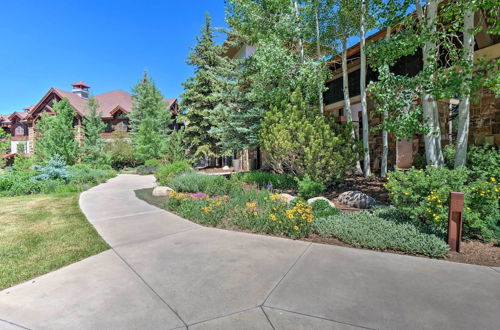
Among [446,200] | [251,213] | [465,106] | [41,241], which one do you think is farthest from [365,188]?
[41,241]

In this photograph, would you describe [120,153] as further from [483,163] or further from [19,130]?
[483,163]

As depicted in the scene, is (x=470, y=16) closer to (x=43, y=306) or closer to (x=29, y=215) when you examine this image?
(x=43, y=306)

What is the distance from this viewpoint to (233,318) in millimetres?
2361

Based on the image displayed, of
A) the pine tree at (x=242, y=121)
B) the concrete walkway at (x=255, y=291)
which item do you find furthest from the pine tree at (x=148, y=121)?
the concrete walkway at (x=255, y=291)

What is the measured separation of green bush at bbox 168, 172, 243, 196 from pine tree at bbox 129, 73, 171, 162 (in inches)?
571

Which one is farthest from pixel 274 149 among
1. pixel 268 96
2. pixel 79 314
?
pixel 79 314

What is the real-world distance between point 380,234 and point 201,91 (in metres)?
20.1

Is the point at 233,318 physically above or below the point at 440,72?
below

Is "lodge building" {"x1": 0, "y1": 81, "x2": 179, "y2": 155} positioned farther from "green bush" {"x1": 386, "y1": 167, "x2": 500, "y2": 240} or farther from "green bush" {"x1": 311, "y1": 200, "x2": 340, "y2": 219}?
"green bush" {"x1": 386, "y1": 167, "x2": 500, "y2": 240}

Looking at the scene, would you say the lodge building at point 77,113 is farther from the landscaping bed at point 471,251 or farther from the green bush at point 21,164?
the landscaping bed at point 471,251

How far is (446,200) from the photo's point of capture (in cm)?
411

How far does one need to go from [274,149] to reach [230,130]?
4.73m

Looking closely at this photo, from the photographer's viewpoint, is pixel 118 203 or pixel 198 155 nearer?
pixel 118 203

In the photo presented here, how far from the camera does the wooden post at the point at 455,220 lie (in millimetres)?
3752
